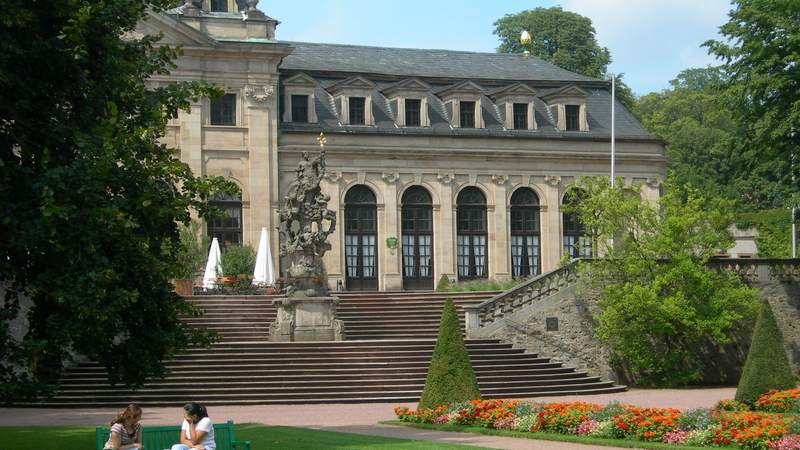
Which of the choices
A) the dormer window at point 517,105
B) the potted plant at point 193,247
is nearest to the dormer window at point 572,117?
the dormer window at point 517,105

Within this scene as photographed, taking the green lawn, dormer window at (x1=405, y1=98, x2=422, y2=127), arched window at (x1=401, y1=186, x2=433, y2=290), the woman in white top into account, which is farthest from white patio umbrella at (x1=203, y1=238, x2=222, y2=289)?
the woman in white top

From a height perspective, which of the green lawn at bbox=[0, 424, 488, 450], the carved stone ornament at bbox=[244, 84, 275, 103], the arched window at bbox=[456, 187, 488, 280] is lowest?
the green lawn at bbox=[0, 424, 488, 450]

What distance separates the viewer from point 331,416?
30.3 metres

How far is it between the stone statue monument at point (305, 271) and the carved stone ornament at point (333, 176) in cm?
1359

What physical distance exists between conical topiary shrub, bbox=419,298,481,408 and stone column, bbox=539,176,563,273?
28.8 metres

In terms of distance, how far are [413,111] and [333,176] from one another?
4.78 metres

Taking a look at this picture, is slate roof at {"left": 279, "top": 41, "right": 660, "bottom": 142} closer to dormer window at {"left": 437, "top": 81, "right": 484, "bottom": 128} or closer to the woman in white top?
dormer window at {"left": 437, "top": 81, "right": 484, "bottom": 128}

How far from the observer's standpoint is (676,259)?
140ft

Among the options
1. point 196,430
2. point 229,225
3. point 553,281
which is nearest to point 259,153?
point 229,225

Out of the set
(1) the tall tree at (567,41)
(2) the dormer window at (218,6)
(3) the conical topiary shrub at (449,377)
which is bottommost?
(3) the conical topiary shrub at (449,377)

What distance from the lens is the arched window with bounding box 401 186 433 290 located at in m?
56.1

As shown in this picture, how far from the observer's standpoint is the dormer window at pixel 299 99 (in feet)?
182

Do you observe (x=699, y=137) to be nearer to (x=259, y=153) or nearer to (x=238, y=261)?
(x=259, y=153)

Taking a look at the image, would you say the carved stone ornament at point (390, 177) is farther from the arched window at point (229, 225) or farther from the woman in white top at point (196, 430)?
the woman in white top at point (196, 430)
